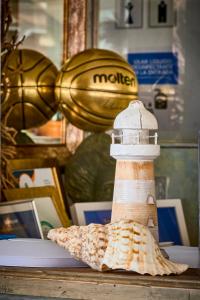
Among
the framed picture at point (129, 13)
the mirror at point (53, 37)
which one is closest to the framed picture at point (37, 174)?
the mirror at point (53, 37)

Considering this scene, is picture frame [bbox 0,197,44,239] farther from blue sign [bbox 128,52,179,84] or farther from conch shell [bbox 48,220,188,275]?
blue sign [bbox 128,52,179,84]

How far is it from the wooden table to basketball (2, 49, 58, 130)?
1.68 meters

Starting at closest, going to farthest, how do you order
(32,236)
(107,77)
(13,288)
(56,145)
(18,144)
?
(13,288)
(32,236)
(107,77)
(18,144)
(56,145)

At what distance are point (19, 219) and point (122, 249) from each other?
41.1 inches

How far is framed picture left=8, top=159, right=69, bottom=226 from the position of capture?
3.72 meters

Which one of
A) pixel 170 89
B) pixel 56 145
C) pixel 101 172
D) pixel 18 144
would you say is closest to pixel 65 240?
pixel 101 172

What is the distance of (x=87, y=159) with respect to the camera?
4.01 meters

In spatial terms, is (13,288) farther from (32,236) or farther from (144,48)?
(144,48)

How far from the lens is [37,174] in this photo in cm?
383

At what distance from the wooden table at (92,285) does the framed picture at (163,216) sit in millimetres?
999

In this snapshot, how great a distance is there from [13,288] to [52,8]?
3.18m

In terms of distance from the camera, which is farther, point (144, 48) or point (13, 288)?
point (144, 48)

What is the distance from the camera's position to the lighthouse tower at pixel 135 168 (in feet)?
7.81

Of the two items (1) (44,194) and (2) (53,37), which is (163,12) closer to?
(2) (53,37)
